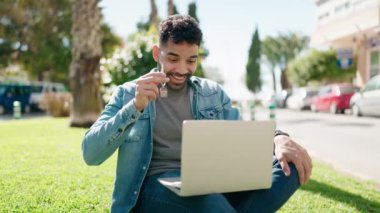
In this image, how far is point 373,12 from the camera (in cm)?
2341

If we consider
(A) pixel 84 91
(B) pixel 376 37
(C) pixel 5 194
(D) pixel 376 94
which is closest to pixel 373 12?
(B) pixel 376 37

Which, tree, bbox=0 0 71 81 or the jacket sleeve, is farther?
tree, bbox=0 0 71 81

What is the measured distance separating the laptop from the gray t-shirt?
25cm

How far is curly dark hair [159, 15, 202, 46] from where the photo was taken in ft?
7.56

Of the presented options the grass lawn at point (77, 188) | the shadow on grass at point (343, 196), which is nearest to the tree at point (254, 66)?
the grass lawn at point (77, 188)

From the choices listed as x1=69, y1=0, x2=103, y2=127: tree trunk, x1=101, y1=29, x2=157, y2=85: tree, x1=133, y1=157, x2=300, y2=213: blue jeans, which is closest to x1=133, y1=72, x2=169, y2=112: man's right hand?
x1=133, y1=157, x2=300, y2=213: blue jeans

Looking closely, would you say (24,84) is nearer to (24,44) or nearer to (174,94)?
(24,44)

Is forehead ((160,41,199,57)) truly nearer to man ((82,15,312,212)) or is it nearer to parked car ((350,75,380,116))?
Result: man ((82,15,312,212))

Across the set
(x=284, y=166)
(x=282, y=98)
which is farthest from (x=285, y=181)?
(x=282, y=98)

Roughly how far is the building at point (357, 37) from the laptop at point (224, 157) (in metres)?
23.3

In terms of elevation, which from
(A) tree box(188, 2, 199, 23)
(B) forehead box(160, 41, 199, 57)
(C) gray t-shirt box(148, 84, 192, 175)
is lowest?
(C) gray t-shirt box(148, 84, 192, 175)

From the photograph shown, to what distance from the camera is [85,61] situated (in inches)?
461

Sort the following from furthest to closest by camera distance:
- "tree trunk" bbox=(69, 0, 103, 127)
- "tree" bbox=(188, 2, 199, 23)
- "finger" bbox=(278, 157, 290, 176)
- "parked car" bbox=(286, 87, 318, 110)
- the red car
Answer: "tree" bbox=(188, 2, 199, 23) → "parked car" bbox=(286, 87, 318, 110) → the red car → "tree trunk" bbox=(69, 0, 103, 127) → "finger" bbox=(278, 157, 290, 176)

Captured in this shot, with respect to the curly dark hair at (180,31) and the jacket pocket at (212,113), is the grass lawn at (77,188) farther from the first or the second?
the curly dark hair at (180,31)
